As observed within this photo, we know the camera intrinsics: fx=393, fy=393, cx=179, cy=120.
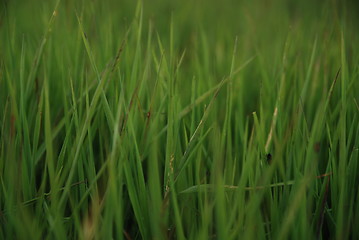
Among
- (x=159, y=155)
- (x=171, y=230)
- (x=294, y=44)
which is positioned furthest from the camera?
(x=294, y=44)

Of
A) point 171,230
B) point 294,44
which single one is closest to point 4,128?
point 171,230

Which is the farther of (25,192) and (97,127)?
(97,127)

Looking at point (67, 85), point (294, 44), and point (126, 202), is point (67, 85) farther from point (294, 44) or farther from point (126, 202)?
point (294, 44)

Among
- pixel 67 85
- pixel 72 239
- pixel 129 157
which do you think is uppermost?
pixel 67 85

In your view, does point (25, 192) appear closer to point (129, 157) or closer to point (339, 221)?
point (129, 157)

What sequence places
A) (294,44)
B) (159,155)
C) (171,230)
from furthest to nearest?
1. (294,44)
2. (159,155)
3. (171,230)

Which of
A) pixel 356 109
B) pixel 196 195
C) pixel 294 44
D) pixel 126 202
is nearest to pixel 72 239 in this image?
pixel 126 202

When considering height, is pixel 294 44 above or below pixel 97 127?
above
